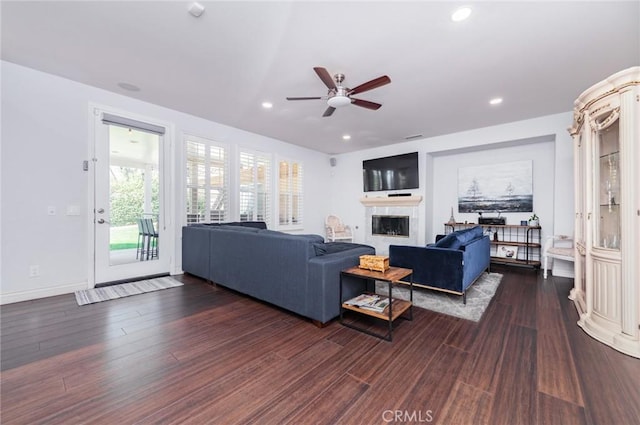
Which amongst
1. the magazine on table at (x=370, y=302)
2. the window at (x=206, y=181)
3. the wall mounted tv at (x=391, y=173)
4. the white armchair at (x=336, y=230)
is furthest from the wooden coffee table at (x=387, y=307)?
the white armchair at (x=336, y=230)

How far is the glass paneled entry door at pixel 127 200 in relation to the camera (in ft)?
11.6

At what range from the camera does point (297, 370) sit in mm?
1773

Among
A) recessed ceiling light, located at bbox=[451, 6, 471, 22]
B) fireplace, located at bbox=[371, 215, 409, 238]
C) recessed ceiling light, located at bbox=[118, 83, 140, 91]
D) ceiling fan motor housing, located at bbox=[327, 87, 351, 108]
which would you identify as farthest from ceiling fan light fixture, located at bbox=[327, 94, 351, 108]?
fireplace, located at bbox=[371, 215, 409, 238]

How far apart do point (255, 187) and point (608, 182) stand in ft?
16.7

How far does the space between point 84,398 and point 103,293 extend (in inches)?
88.9

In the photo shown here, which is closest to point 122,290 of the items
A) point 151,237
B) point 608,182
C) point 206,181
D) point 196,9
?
point 151,237

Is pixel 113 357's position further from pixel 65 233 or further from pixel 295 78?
pixel 295 78

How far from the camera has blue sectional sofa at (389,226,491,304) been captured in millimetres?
2982

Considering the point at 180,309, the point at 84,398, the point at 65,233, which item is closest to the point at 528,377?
the point at 84,398

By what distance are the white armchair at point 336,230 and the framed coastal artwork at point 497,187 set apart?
270 cm

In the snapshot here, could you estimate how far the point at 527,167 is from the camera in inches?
195

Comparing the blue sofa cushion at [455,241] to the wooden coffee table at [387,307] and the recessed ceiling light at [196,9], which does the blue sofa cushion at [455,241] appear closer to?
the wooden coffee table at [387,307]

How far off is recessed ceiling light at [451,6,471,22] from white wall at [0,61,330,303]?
13.9ft

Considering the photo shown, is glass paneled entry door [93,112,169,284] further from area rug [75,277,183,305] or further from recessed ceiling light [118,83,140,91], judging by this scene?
recessed ceiling light [118,83,140,91]
